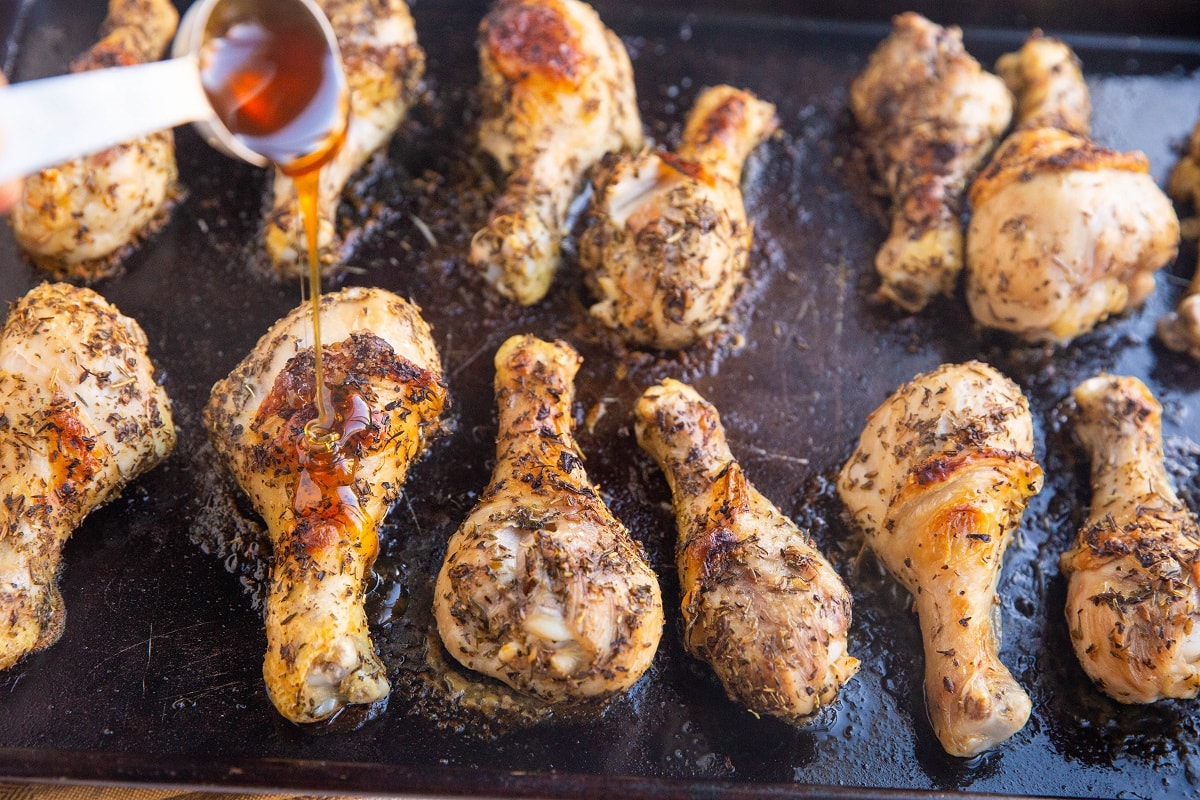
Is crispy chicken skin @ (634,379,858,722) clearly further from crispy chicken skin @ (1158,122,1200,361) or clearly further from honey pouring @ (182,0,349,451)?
crispy chicken skin @ (1158,122,1200,361)

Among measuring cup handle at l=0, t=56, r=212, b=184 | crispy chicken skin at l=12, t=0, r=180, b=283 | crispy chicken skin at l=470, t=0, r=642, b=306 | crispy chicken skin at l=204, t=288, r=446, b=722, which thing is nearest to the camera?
measuring cup handle at l=0, t=56, r=212, b=184

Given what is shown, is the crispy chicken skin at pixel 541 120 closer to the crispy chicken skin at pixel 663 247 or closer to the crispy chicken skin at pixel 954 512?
the crispy chicken skin at pixel 663 247

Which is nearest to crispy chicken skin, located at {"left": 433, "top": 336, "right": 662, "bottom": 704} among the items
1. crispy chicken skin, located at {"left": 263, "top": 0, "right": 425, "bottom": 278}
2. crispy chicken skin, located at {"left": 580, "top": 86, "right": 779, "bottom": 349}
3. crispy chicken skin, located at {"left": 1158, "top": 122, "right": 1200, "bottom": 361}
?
crispy chicken skin, located at {"left": 580, "top": 86, "right": 779, "bottom": 349}

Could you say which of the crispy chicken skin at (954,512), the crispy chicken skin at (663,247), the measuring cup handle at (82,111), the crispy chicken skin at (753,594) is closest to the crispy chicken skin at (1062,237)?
the crispy chicken skin at (954,512)

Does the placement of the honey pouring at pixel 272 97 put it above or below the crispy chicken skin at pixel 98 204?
above

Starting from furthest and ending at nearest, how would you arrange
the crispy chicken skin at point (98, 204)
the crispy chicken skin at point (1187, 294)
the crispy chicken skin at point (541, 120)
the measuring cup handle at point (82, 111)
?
the crispy chicken skin at point (1187, 294)
the crispy chicken skin at point (541, 120)
the crispy chicken skin at point (98, 204)
the measuring cup handle at point (82, 111)

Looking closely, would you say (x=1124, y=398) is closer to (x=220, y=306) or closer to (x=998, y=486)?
(x=998, y=486)
